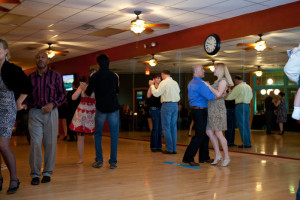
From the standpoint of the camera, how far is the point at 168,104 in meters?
6.33

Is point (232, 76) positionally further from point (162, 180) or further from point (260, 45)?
point (162, 180)

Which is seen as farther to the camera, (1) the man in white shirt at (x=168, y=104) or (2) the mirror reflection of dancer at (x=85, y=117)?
(1) the man in white shirt at (x=168, y=104)

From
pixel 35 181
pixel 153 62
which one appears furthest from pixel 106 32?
pixel 35 181

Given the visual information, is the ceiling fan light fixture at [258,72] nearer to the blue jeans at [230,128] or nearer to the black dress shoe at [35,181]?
the blue jeans at [230,128]

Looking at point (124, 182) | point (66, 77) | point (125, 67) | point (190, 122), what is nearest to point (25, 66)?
point (66, 77)

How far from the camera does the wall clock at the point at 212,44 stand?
7268 millimetres

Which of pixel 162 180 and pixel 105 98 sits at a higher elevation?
pixel 105 98

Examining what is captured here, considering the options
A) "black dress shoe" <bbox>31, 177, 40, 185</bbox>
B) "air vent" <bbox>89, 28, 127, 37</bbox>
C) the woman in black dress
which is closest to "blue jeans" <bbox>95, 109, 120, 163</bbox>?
"black dress shoe" <bbox>31, 177, 40, 185</bbox>

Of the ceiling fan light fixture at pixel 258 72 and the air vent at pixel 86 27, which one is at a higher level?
the air vent at pixel 86 27

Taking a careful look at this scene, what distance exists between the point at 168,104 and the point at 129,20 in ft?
7.49

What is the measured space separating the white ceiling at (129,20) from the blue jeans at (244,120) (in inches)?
36.3

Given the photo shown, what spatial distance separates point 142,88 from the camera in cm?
1005

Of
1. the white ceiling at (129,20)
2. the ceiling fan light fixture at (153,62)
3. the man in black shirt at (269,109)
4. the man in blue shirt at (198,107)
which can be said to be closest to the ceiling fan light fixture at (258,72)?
the white ceiling at (129,20)

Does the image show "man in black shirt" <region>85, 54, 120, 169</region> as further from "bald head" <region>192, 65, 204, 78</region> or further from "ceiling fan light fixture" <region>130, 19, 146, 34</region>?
"ceiling fan light fixture" <region>130, 19, 146, 34</region>
